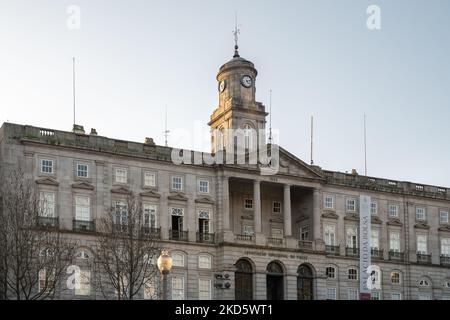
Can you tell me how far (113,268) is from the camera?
210 ft

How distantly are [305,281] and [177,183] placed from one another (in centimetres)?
1538

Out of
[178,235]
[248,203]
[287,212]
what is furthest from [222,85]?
[178,235]

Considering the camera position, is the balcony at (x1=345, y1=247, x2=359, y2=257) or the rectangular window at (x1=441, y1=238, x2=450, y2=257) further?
the rectangular window at (x1=441, y1=238, x2=450, y2=257)

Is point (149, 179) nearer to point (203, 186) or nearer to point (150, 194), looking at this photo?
point (150, 194)

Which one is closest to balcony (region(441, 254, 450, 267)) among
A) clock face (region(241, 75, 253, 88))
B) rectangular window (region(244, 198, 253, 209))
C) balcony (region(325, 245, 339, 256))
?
balcony (region(325, 245, 339, 256))

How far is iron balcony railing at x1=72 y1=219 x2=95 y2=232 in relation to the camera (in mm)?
66812

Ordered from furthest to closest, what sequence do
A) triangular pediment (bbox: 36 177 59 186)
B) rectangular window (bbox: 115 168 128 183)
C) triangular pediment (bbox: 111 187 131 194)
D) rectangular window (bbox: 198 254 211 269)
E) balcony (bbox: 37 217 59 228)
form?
1. rectangular window (bbox: 198 254 211 269)
2. rectangular window (bbox: 115 168 128 183)
3. triangular pediment (bbox: 111 187 131 194)
4. triangular pediment (bbox: 36 177 59 186)
5. balcony (bbox: 37 217 59 228)

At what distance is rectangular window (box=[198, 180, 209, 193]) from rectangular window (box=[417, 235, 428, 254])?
24749mm

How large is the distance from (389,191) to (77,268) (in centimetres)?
3439

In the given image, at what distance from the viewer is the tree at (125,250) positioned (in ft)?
193

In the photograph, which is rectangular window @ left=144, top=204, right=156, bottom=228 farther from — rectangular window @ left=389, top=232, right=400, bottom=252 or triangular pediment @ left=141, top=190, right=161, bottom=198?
rectangular window @ left=389, top=232, right=400, bottom=252
